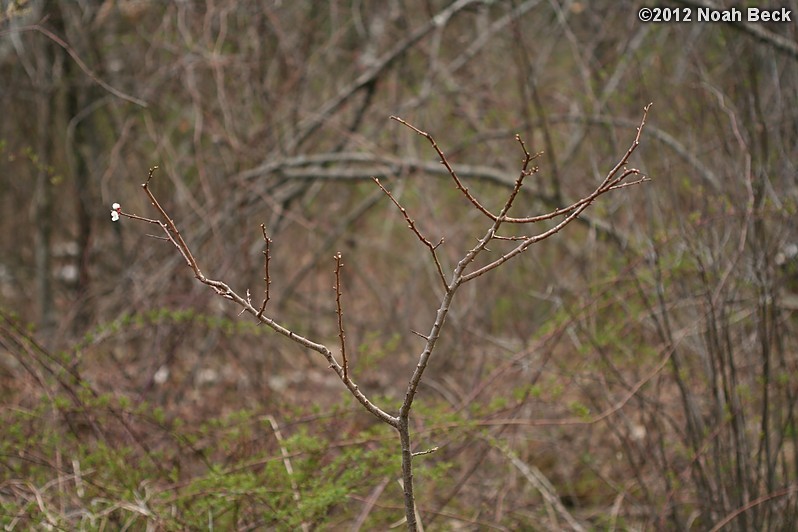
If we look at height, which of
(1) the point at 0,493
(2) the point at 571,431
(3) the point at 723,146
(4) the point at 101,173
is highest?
(4) the point at 101,173

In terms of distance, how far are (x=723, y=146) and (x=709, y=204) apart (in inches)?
9.5

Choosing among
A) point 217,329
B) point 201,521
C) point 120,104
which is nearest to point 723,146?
point 201,521

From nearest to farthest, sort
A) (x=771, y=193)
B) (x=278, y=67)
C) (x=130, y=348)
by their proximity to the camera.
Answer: (x=771, y=193), (x=130, y=348), (x=278, y=67)

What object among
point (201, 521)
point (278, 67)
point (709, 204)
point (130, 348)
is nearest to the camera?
point (201, 521)

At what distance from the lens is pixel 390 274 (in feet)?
22.9

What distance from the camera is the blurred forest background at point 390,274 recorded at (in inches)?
123

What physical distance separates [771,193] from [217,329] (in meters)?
2.76

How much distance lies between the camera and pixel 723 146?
3.34 meters

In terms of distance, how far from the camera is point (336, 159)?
5184mm

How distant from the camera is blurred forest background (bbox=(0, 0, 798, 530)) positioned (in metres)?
3.12

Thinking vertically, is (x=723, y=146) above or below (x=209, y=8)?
below

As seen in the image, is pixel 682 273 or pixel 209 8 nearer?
pixel 682 273

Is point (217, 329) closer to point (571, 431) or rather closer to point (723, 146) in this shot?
point (571, 431)

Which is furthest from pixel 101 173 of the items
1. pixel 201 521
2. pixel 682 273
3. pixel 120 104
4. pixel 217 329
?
pixel 682 273
